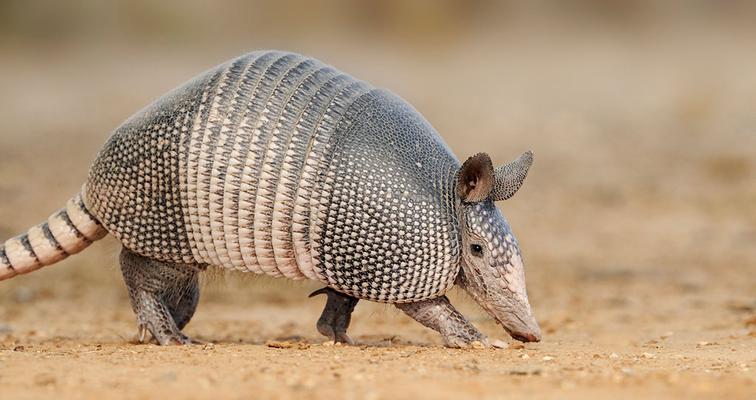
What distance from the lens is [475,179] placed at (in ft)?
27.0

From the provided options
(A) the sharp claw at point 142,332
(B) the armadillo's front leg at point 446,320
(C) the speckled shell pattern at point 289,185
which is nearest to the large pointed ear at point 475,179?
(C) the speckled shell pattern at point 289,185

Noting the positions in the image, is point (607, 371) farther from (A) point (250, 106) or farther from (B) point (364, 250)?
(A) point (250, 106)

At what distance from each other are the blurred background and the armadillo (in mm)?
729

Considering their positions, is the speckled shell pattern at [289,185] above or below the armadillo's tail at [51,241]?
above

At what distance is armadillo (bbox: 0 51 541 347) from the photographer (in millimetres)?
7988

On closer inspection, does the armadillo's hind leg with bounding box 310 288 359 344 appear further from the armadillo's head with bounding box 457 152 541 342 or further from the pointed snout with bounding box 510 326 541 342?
the pointed snout with bounding box 510 326 541 342

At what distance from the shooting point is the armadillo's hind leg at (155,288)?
28.5 ft

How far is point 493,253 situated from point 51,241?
3.55 meters

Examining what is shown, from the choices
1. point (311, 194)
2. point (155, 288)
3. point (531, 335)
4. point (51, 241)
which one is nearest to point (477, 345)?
point (531, 335)

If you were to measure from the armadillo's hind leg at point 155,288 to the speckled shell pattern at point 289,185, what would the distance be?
236 mm

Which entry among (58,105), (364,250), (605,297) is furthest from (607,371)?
(58,105)

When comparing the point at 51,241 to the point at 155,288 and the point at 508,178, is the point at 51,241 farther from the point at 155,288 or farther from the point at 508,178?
the point at 508,178

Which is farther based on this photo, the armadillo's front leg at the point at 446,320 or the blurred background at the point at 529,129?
the blurred background at the point at 529,129

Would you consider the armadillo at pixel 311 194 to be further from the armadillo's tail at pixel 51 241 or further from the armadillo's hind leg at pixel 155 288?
the armadillo's tail at pixel 51 241
